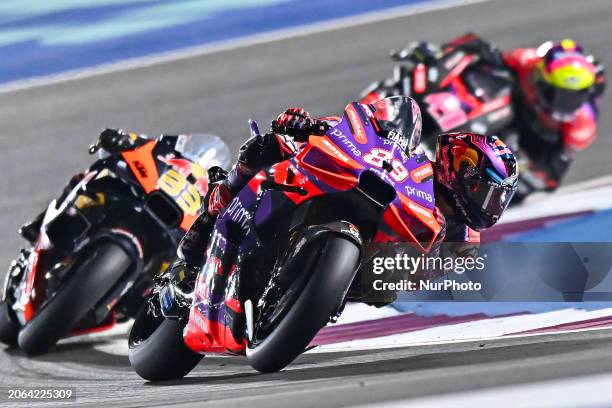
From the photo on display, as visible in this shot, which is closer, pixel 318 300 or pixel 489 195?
pixel 318 300

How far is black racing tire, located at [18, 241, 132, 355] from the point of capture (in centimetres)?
599

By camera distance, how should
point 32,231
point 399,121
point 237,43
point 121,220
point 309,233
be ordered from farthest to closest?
point 237,43 → point 32,231 → point 121,220 → point 399,121 → point 309,233

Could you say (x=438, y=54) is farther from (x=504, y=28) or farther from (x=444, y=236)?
(x=444, y=236)

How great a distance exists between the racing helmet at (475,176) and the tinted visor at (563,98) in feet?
13.5

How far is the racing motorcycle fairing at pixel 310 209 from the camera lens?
14.7 ft

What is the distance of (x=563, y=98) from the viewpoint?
8.69 m

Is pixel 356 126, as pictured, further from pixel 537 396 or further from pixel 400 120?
pixel 537 396

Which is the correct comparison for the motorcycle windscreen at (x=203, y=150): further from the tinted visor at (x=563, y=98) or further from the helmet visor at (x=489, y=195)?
the tinted visor at (x=563, y=98)

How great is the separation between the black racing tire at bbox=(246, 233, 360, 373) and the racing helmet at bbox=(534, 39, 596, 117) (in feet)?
15.5

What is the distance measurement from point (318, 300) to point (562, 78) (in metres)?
4.93

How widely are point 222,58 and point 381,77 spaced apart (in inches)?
58.4

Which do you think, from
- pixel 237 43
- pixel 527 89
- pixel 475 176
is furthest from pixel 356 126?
pixel 237 43

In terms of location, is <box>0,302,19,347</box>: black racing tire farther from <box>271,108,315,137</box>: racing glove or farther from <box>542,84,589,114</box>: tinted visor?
<box>542,84,589,114</box>: tinted visor

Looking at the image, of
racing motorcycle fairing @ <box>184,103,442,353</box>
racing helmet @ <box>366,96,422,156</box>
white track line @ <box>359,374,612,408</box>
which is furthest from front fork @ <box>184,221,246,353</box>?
white track line @ <box>359,374,612,408</box>
